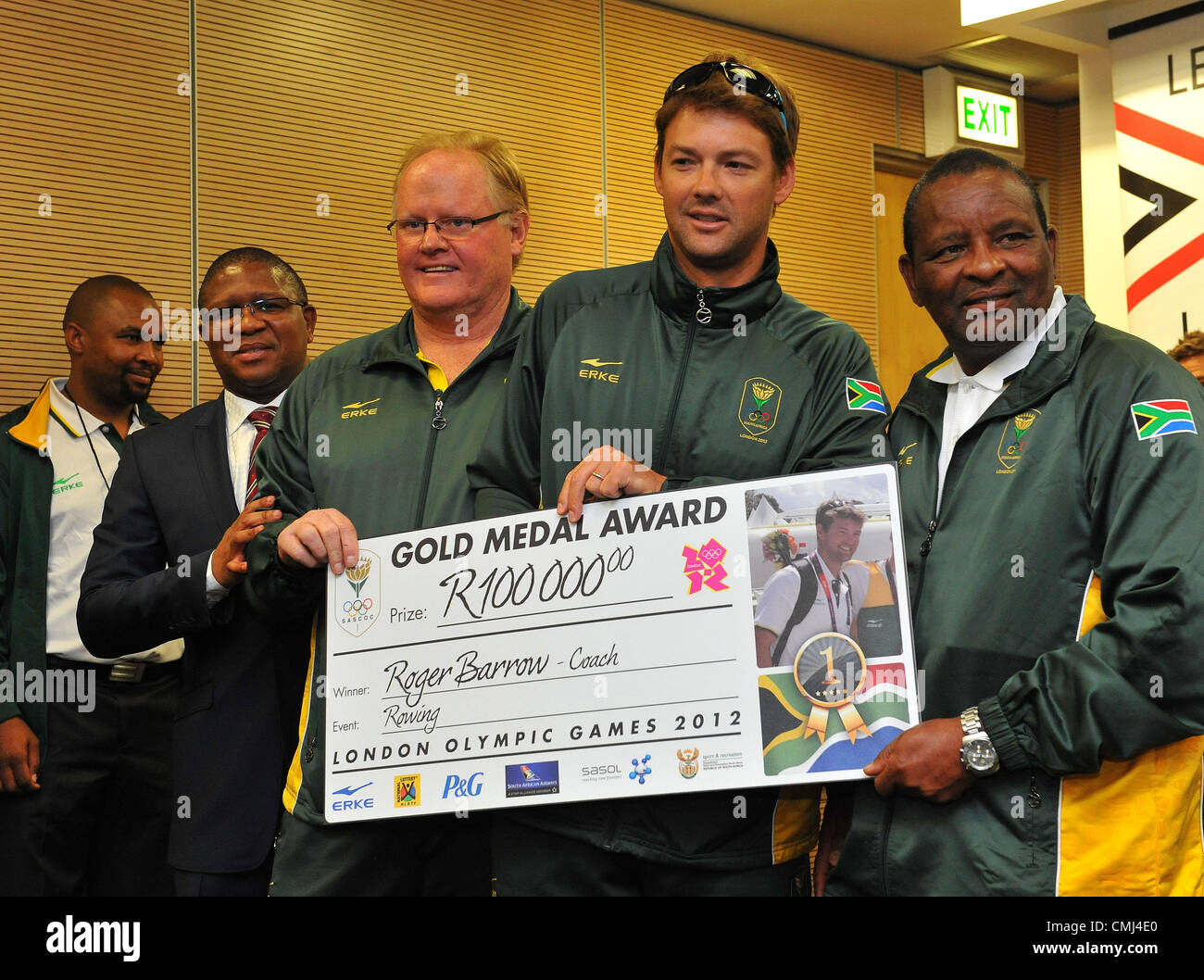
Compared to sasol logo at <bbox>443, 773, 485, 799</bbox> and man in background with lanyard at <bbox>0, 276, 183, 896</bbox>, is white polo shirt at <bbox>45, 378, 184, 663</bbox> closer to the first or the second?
man in background with lanyard at <bbox>0, 276, 183, 896</bbox>

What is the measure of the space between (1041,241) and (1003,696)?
0.71 m

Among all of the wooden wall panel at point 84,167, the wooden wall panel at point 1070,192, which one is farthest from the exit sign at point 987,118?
the wooden wall panel at point 84,167

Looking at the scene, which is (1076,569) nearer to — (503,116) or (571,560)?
(571,560)

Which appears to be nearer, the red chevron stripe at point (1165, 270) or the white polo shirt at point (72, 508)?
the white polo shirt at point (72, 508)

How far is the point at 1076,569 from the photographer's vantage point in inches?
67.6

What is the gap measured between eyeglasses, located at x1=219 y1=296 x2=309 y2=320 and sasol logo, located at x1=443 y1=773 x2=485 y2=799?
4.55ft

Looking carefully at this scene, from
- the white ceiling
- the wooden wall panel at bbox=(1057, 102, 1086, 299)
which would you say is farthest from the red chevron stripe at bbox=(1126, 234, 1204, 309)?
the wooden wall panel at bbox=(1057, 102, 1086, 299)

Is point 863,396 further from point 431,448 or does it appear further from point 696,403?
point 431,448

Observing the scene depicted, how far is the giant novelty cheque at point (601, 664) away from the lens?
179 centimetres

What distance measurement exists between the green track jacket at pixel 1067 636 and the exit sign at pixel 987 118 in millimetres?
5729

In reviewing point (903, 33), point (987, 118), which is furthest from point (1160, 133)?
point (987, 118)

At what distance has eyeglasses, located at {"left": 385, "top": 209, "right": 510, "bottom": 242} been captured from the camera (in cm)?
228

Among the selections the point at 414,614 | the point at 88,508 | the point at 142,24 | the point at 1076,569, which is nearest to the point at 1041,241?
the point at 1076,569

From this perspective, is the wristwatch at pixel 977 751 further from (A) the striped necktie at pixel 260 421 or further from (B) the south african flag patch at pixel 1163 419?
(A) the striped necktie at pixel 260 421
